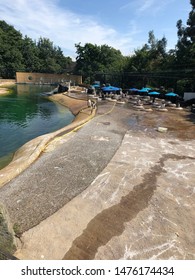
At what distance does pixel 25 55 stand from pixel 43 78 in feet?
46.8

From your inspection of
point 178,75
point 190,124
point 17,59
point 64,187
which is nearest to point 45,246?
point 64,187

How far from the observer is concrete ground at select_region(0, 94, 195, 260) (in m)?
7.83

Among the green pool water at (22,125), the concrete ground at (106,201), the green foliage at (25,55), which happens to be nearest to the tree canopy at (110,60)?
the green foliage at (25,55)

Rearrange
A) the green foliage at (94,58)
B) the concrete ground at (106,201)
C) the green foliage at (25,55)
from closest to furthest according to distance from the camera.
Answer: the concrete ground at (106,201) < the green foliage at (94,58) < the green foliage at (25,55)

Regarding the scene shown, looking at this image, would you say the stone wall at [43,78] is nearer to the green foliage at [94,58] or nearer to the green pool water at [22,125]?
the green foliage at [94,58]

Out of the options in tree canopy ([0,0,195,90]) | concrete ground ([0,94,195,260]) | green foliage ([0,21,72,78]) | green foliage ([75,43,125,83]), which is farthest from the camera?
green foliage ([0,21,72,78])

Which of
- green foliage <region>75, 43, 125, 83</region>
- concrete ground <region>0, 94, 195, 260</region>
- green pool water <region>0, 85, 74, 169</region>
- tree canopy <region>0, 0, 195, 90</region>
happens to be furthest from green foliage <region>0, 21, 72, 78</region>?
concrete ground <region>0, 94, 195, 260</region>

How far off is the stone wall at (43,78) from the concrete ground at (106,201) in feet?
292

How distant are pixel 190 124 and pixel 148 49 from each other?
47.7 meters

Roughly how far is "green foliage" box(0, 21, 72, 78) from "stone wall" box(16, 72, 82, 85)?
3.62m

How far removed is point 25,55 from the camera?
110375mm

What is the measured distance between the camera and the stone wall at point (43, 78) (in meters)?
103

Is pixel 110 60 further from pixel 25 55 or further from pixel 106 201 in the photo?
pixel 106 201

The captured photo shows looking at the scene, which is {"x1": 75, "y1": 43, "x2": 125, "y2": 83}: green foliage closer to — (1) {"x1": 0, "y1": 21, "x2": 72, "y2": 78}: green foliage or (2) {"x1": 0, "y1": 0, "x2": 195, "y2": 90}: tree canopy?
(2) {"x1": 0, "y1": 0, "x2": 195, "y2": 90}: tree canopy
